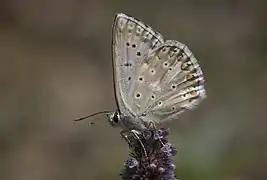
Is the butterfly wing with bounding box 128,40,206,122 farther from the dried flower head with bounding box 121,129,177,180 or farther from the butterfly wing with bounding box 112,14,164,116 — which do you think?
the dried flower head with bounding box 121,129,177,180

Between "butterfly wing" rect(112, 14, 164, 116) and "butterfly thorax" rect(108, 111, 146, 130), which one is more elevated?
"butterfly wing" rect(112, 14, 164, 116)

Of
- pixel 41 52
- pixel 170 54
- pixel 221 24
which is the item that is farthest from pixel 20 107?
pixel 170 54

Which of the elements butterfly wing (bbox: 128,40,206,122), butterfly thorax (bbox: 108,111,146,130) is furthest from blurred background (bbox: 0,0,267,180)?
butterfly thorax (bbox: 108,111,146,130)

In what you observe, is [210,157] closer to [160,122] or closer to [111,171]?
[111,171]

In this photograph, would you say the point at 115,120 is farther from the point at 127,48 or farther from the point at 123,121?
the point at 127,48

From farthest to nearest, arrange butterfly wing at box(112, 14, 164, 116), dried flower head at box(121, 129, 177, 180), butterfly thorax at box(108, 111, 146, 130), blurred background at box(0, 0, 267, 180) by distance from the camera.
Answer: blurred background at box(0, 0, 267, 180)
butterfly wing at box(112, 14, 164, 116)
butterfly thorax at box(108, 111, 146, 130)
dried flower head at box(121, 129, 177, 180)

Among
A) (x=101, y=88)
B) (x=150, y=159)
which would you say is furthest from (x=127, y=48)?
(x=101, y=88)
